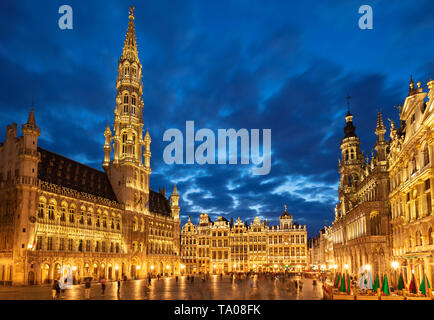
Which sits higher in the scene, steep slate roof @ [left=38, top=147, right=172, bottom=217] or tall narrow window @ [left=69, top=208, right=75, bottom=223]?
steep slate roof @ [left=38, top=147, right=172, bottom=217]

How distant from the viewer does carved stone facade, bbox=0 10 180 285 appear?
5606cm

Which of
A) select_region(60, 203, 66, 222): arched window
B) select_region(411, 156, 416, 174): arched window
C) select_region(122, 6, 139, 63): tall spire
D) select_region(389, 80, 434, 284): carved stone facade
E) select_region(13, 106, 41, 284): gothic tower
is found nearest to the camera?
select_region(389, 80, 434, 284): carved stone facade

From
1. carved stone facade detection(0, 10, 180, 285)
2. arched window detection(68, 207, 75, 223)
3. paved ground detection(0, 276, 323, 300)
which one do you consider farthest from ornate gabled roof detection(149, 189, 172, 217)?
paved ground detection(0, 276, 323, 300)

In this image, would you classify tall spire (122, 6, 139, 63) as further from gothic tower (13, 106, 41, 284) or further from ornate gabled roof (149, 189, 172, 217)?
gothic tower (13, 106, 41, 284)

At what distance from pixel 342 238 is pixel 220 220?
5950 cm

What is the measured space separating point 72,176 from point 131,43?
39.7 m

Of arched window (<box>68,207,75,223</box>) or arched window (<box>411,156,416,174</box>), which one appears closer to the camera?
arched window (<box>411,156,416,174</box>)

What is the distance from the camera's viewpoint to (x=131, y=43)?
96.5 m

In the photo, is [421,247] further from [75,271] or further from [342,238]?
[75,271]

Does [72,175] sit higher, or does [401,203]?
[72,175]

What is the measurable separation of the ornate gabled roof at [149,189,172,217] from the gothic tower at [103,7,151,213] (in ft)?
30.0

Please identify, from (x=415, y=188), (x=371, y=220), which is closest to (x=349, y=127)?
(x=371, y=220)

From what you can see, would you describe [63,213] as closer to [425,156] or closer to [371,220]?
[371,220]
